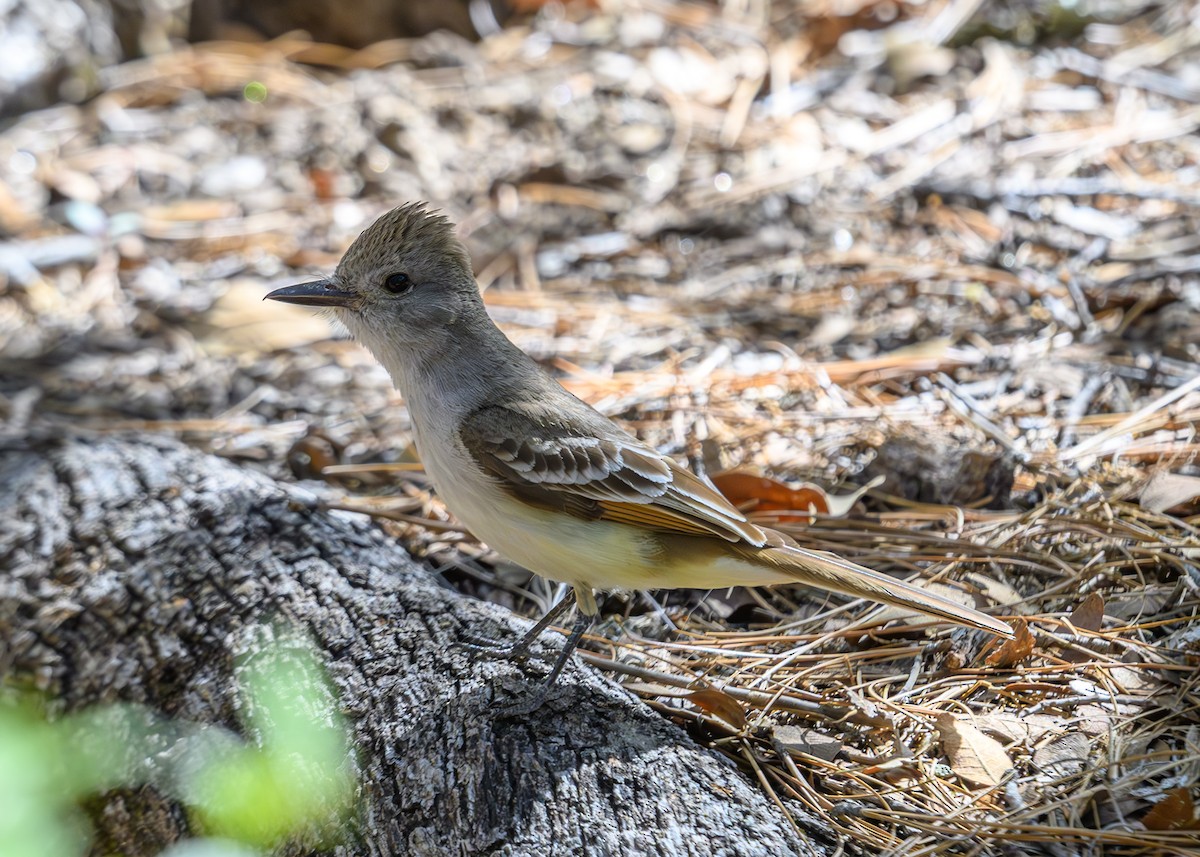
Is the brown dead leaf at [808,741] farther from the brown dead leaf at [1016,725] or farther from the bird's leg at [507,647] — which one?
the bird's leg at [507,647]

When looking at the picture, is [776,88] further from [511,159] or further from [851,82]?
[511,159]

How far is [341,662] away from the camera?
3471 mm

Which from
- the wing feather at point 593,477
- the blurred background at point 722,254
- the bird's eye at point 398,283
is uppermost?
the bird's eye at point 398,283

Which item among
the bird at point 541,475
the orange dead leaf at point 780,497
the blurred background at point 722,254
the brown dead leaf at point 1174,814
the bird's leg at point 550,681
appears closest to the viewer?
the brown dead leaf at point 1174,814

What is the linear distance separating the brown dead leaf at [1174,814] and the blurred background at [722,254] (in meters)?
0.01

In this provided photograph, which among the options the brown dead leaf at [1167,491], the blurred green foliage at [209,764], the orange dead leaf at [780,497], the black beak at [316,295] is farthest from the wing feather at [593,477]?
the brown dead leaf at [1167,491]

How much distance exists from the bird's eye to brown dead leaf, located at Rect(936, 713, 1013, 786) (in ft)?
8.13

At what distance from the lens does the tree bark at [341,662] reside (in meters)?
2.86

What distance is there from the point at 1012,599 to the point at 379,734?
218 centimetres

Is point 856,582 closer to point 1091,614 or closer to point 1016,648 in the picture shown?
point 1016,648

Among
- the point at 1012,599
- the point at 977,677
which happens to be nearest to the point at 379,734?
the point at 977,677

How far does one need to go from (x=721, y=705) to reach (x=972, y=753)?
73 centimetres

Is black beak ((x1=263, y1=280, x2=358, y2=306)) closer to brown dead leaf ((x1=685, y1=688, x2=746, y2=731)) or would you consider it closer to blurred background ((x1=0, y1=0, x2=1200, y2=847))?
blurred background ((x1=0, y1=0, x2=1200, y2=847))

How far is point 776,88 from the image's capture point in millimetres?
8336
